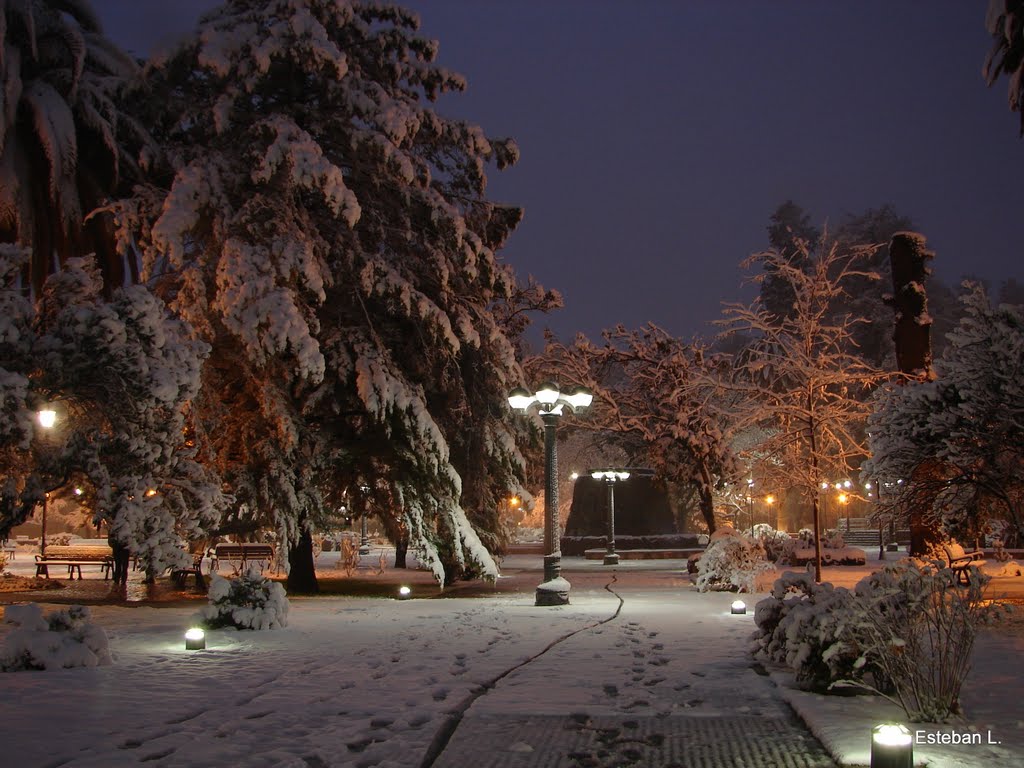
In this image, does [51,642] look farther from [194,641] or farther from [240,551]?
[240,551]

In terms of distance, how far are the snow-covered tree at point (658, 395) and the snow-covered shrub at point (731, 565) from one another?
8729 mm

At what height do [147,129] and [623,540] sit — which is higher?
[147,129]

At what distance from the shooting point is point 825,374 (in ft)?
62.4

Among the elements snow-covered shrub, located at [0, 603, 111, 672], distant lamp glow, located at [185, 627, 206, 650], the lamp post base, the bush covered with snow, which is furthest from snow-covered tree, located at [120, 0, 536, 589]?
the bush covered with snow

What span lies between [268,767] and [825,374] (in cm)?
1586

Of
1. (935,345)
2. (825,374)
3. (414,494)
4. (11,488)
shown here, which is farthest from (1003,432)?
(935,345)

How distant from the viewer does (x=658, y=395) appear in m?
30.4

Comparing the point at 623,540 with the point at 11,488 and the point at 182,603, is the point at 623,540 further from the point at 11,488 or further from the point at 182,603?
the point at 11,488

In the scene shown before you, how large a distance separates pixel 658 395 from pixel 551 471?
14.8 meters

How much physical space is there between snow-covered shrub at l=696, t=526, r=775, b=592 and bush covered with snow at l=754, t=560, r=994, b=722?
10.6m

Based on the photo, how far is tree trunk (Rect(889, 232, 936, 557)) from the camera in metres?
20.8

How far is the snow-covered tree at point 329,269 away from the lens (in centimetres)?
1712

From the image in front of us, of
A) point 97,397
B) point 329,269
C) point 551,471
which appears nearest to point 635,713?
point 551,471

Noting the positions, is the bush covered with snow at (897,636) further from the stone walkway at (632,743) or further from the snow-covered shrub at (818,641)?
the stone walkway at (632,743)
